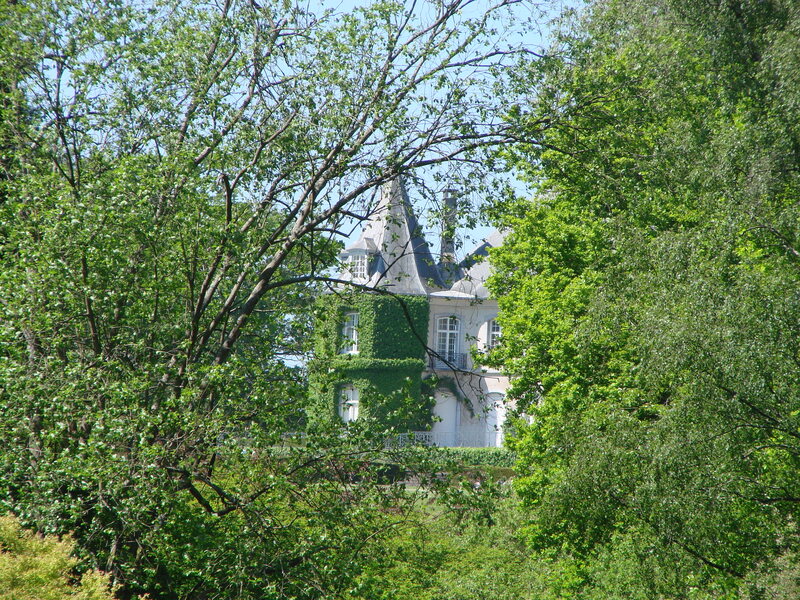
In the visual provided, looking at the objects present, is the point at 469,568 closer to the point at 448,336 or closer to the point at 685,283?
the point at 685,283

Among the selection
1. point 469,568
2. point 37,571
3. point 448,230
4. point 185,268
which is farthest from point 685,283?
point 469,568

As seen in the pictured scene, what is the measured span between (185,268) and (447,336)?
98.6ft

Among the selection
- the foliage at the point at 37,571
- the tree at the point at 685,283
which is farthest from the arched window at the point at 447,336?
the foliage at the point at 37,571

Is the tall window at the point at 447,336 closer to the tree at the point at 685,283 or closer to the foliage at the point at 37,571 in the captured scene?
the tree at the point at 685,283

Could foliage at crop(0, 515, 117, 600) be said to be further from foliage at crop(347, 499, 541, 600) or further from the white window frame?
the white window frame

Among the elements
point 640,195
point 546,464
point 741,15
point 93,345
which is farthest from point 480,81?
point 546,464

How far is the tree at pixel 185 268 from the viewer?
281 inches

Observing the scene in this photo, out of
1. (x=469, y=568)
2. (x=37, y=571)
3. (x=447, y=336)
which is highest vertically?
(x=447, y=336)

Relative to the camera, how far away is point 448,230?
356 inches

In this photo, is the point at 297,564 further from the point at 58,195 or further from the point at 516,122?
the point at 516,122

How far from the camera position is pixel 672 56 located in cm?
1221

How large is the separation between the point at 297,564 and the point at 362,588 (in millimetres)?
692

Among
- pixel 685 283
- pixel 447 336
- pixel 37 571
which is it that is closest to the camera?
pixel 37 571

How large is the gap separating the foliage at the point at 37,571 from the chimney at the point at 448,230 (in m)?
4.59
